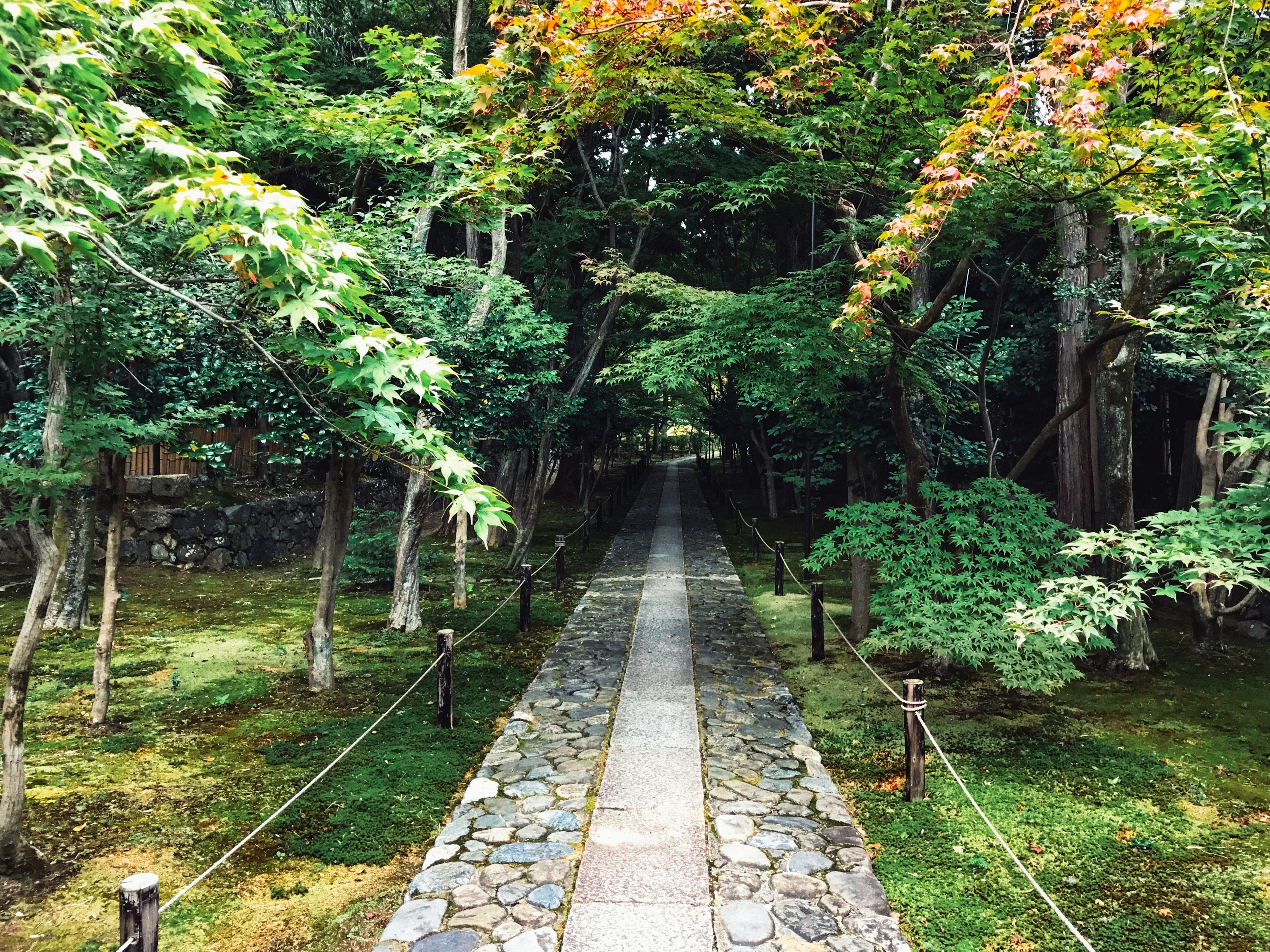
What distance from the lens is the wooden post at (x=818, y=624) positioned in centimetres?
954

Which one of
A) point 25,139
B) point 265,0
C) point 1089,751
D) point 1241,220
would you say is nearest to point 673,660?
point 1089,751

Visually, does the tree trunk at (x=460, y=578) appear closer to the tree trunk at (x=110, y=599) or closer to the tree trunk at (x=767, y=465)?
the tree trunk at (x=110, y=599)

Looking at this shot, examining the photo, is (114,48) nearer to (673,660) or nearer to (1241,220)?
(1241,220)

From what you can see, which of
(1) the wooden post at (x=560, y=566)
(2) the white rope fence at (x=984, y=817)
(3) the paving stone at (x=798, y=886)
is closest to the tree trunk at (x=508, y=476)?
(1) the wooden post at (x=560, y=566)

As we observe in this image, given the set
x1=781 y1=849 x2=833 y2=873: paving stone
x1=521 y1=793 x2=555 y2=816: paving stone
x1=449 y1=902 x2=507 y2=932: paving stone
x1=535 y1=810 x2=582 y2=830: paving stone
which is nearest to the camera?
x1=449 y1=902 x2=507 y2=932: paving stone

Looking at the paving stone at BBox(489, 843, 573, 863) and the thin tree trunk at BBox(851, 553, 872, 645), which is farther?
the thin tree trunk at BBox(851, 553, 872, 645)

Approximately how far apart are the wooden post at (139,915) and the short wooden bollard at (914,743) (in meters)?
4.89

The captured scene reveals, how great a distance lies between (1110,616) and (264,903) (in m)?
5.46

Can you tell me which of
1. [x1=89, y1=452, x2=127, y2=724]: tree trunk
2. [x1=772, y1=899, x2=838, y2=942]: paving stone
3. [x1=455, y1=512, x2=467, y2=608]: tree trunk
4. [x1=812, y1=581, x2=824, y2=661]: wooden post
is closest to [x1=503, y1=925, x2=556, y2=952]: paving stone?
[x1=772, y1=899, x2=838, y2=942]: paving stone

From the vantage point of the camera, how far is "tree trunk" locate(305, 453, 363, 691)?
810 cm

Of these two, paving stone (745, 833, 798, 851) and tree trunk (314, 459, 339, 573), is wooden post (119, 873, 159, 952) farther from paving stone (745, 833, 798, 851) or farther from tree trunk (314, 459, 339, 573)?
tree trunk (314, 459, 339, 573)

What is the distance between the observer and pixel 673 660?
30.9 feet

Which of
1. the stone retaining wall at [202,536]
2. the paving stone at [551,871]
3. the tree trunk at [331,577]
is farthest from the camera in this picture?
the stone retaining wall at [202,536]

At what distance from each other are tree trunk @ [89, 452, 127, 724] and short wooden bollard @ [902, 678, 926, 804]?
707cm
